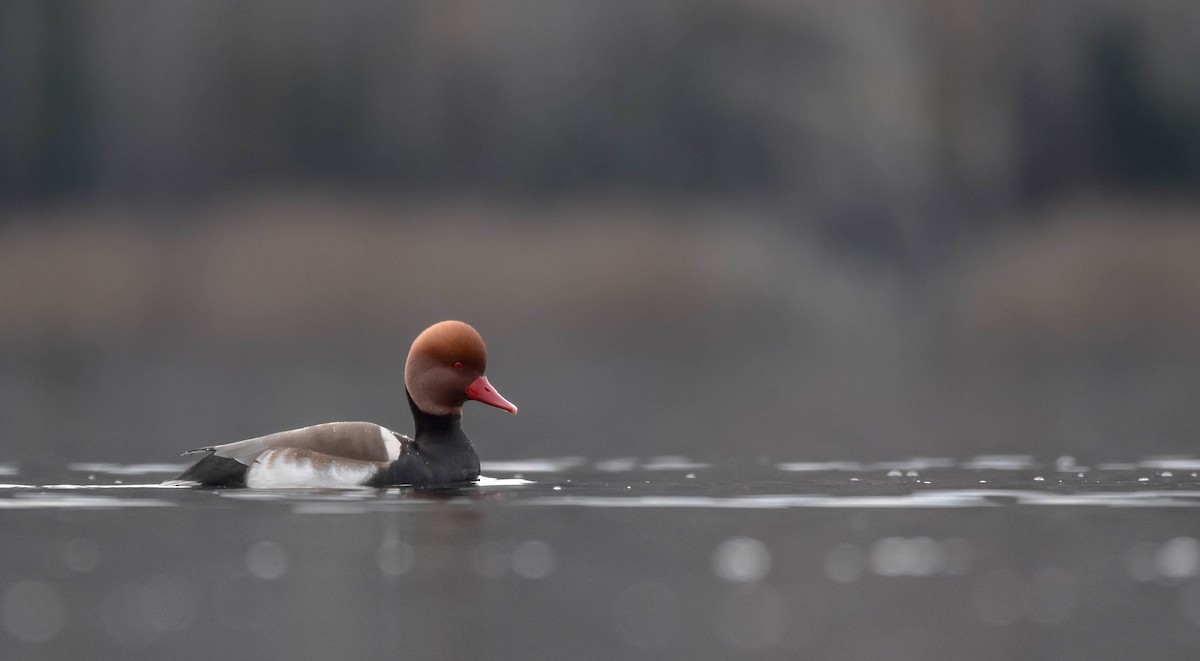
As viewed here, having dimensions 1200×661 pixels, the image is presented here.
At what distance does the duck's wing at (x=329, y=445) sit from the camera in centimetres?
1256

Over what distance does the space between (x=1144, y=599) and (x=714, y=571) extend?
1.94 meters

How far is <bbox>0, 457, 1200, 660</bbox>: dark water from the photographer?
7777 millimetres

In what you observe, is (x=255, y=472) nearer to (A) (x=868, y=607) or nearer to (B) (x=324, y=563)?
(B) (x=324, y=563)

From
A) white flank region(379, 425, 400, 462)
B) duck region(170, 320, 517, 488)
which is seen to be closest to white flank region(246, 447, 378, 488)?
duck region(170, 320, 517, 488)

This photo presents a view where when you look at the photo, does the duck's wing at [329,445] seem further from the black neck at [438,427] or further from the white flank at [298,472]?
the black neck at [438,427]

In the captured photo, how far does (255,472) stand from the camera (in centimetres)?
1248

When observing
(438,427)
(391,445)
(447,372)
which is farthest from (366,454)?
(447,372)

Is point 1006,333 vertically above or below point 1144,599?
above

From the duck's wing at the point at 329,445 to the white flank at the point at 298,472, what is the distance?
5 cm

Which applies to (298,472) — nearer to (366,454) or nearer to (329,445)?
(329,445)

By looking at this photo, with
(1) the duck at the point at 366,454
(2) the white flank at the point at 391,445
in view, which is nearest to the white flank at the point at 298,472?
(1) the duck at the point at 366,454

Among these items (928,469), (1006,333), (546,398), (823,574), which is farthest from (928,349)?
(823,574)

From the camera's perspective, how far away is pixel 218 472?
41.2 feet

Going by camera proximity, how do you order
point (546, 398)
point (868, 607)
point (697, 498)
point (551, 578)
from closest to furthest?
point (868, 607)
point (551, 578)
point (697, 498)
point (546, 398)
